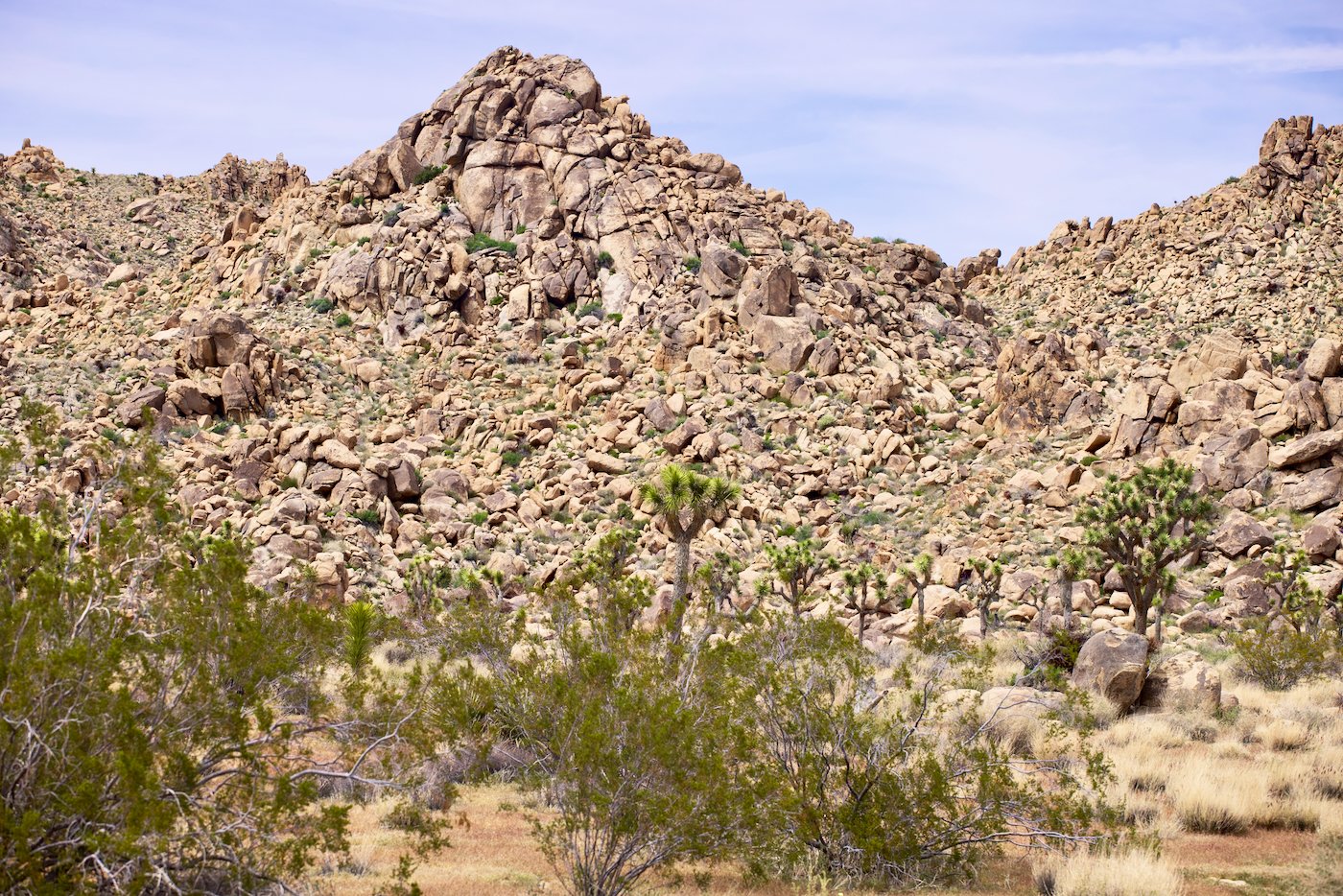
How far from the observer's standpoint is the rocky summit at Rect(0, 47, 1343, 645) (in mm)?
39531

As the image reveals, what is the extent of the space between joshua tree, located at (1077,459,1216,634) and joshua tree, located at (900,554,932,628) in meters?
5.34

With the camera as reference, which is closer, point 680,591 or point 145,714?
point 145,714

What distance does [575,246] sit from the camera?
55.8 metres

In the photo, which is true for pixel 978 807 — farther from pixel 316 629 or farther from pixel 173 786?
pixel 173 786

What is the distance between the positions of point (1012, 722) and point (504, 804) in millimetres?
8314

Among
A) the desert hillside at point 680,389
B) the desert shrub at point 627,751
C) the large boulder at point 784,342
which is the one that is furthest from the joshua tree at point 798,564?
the desert shrub at point 627,751

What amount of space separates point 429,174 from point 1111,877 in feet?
182

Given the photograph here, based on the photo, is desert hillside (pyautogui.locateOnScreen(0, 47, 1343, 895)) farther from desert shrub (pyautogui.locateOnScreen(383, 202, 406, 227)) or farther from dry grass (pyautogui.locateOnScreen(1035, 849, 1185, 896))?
dry grass (pyautogui.locateOnScreen(1035, 849, 1185, 896))

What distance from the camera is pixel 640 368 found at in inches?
1970

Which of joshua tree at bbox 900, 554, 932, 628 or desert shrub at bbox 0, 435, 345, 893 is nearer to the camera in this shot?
desert shrub at bbox 0, 435, 345, 893

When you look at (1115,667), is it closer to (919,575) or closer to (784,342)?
(919,575)

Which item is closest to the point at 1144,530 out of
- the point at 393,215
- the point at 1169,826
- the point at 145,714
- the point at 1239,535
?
the point at 1239,535

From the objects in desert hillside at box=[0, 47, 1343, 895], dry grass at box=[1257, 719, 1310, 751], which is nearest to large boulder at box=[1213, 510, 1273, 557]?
desert hillside at box=[0, 47, 1343, 895]

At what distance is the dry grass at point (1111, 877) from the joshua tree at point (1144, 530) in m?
17.6
